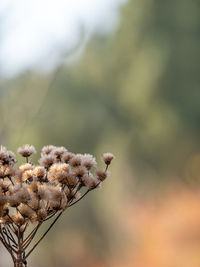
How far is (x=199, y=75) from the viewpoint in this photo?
249 centimetres

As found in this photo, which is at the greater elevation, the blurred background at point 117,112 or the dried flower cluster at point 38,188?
the blurred background at point 117,112

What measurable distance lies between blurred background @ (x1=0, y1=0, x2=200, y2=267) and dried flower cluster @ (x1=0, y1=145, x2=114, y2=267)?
1.79 meters

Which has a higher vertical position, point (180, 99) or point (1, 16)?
point (1, 16)

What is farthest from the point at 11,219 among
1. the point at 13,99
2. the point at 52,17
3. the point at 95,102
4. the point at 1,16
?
the point at 1,16

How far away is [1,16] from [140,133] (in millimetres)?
1546

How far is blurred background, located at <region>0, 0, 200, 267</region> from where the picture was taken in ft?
8.22

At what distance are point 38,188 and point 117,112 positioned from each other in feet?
Result: 7.07

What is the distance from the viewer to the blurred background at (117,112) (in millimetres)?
2506

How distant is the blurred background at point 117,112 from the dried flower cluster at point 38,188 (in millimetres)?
1791

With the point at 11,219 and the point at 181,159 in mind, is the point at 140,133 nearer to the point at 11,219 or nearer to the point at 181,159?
the point at 181,159

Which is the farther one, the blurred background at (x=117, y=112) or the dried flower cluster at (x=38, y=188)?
the blurred background at (x=117, y=112)

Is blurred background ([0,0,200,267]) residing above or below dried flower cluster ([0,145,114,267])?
above

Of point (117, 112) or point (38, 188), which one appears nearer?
point (38, 188)

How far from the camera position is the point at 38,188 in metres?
0.68
